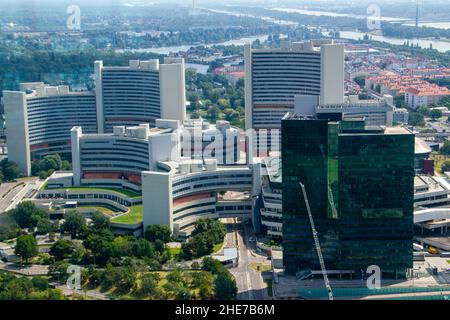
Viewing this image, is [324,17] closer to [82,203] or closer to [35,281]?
[82,203]

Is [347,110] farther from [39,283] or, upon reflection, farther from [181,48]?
[181,48]

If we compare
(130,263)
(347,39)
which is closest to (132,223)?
(130,263)

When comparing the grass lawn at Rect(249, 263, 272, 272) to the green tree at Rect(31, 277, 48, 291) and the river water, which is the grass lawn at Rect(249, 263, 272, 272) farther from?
the river water

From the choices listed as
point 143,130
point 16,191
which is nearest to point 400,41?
point 143,130

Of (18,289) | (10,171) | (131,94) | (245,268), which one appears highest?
(131,94)

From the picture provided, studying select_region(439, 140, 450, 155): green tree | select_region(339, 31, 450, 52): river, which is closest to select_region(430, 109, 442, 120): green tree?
select_region(439, 140, 450, 155): green tree
